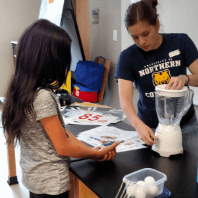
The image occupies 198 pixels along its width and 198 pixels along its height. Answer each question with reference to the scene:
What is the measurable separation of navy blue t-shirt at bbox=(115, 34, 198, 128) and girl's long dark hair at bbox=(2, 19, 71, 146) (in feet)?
1.77

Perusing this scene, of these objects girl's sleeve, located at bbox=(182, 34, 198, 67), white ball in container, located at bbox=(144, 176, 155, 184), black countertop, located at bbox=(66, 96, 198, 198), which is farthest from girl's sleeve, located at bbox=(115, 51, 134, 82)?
white ball in container, located at bbox=(144, 176, 155, 184)

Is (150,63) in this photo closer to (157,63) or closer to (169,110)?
(157,63)

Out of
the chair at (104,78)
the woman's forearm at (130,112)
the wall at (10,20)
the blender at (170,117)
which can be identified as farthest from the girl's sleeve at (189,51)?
the wall at (10,20)

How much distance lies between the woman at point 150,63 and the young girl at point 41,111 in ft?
1.45

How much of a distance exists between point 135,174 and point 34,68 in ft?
1.62

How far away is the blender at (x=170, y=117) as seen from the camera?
108 cm

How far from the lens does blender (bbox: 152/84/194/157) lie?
108 cm

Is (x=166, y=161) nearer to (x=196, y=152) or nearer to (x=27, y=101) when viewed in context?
(x=196, y=152)

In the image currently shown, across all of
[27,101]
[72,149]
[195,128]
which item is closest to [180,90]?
[195,128]

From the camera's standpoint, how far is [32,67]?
85 cm

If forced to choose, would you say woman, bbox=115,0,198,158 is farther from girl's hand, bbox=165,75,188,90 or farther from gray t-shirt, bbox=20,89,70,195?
gray t-shirt, bbox=20,89,70,195

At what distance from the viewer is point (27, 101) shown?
82 cm

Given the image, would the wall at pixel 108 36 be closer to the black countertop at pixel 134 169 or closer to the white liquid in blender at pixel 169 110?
the white liquid in blender at pixel 169 110

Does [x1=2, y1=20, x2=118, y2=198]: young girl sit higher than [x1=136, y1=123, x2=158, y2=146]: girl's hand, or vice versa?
[x1=2, y1=20, x2=118, y2=198]: young girl
